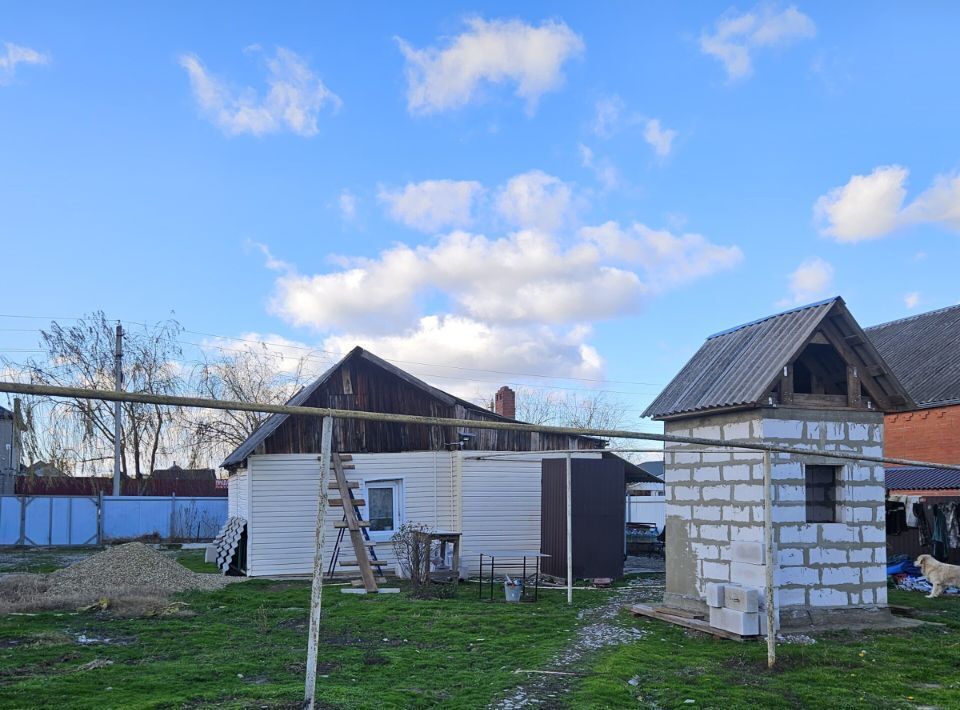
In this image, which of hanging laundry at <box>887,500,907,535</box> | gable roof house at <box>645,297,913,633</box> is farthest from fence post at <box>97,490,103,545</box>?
hanging laundry at <box>887,500,907,535</box>

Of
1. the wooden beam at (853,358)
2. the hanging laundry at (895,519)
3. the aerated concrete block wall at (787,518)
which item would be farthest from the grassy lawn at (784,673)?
the hanging laundry at (895,519)

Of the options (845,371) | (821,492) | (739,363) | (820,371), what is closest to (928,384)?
Answer: (820,371)

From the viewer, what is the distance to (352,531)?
17.7m

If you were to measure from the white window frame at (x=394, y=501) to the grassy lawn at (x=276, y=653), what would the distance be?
15.0 feet

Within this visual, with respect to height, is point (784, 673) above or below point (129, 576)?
above

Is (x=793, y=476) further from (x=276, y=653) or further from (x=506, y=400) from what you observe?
(x=506, y=400)

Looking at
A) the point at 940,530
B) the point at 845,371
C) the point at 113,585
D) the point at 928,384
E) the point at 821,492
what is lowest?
the point at 113,585

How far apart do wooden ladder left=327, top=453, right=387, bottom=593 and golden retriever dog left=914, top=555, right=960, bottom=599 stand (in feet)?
36.3

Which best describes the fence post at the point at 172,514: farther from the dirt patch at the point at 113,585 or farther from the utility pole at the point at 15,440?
the dirt patch at the point at 113,585

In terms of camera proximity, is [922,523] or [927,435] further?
[927,435]

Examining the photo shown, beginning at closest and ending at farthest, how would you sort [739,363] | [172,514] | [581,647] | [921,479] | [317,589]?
[317,589] < [581,647] < [739,363] < [921,479] < [172,514]

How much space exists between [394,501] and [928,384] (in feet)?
54.7

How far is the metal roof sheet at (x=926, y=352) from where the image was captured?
24844mm

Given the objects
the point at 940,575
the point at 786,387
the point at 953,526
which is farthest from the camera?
the point at 953,526
